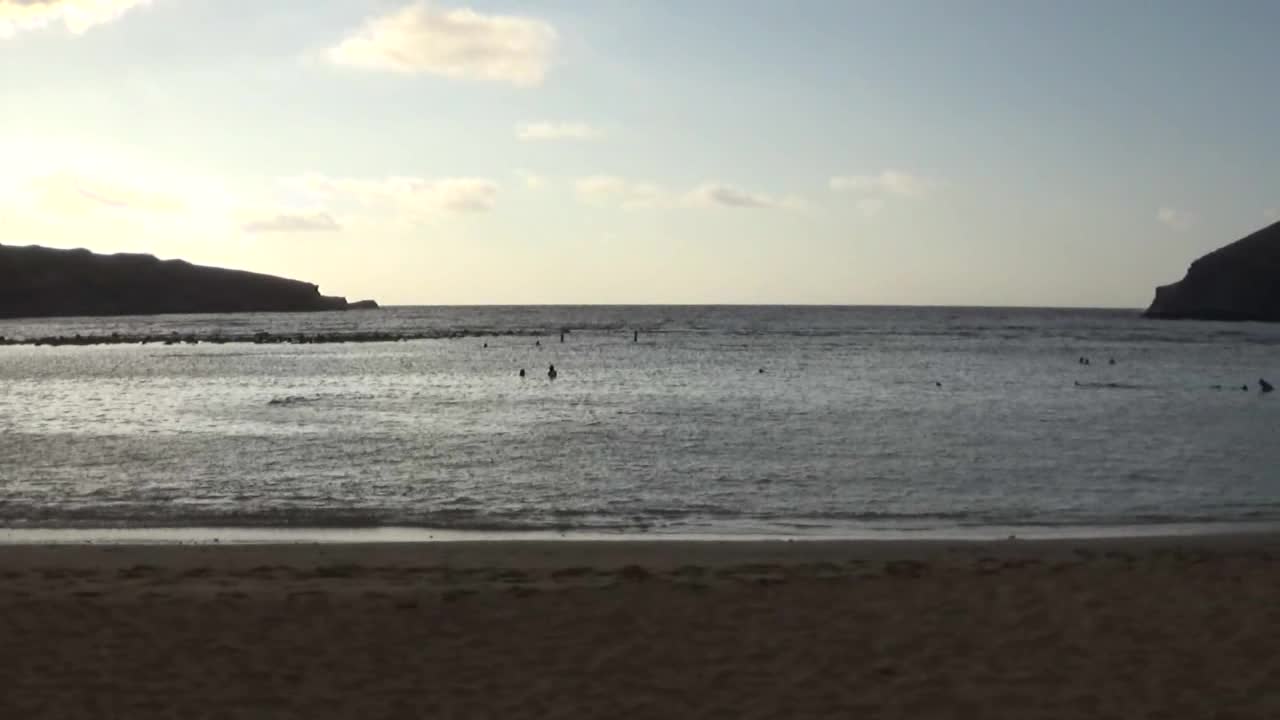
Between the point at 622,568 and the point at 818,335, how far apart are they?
89393 millimetres

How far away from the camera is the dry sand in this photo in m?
7.15

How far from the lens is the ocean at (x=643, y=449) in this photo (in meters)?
16.5

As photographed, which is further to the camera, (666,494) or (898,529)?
(666,494)

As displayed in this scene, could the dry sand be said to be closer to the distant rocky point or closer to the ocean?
the ocean

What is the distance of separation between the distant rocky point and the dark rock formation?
14101 centimetres

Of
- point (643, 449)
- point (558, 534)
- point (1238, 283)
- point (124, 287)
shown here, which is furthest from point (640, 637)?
point (124, 287)

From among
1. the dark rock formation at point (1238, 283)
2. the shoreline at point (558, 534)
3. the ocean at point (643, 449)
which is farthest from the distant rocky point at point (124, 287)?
the shoreline at point (558, 534)

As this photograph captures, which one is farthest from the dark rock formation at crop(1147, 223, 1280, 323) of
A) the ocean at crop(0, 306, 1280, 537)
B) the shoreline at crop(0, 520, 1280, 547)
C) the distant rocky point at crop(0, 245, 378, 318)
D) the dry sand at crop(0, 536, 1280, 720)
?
the distant rocky point at crop(0, 245, 378, 318)

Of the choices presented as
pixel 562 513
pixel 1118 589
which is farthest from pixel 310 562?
pixel 1118 589

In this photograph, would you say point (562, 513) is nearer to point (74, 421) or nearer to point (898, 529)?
point (898, 529)

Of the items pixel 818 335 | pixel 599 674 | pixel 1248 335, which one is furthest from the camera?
pixel 818 335

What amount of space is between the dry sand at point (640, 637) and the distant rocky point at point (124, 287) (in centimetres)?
17485

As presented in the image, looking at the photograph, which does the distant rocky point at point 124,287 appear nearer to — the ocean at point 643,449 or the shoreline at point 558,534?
the ocean at point 643,449

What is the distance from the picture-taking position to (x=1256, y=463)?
72.2 feet
